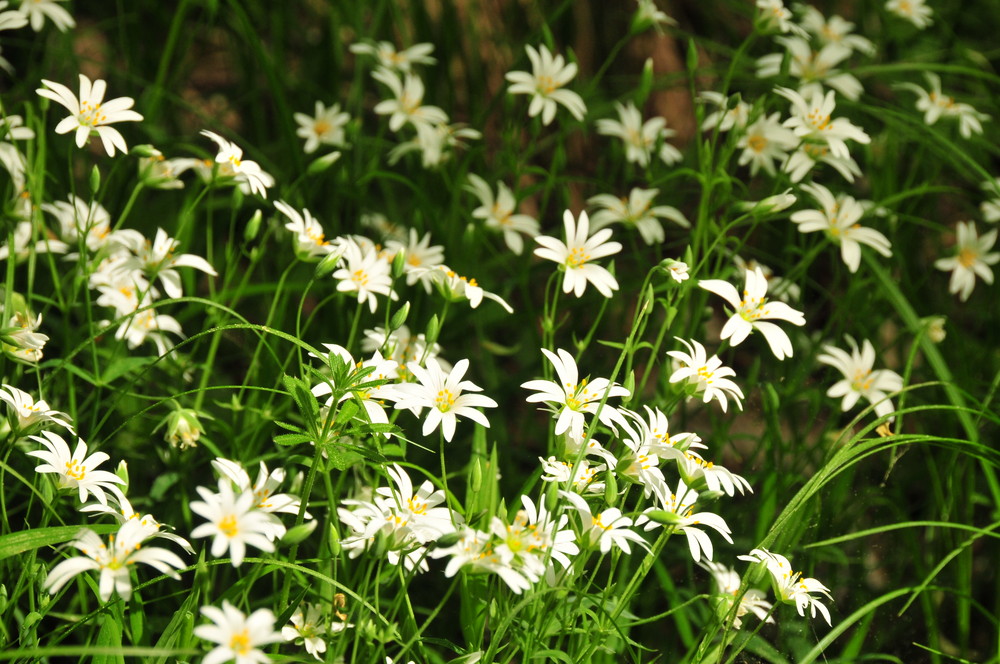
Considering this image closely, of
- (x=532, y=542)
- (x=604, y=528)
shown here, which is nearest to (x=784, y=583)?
(x=604, y=528)

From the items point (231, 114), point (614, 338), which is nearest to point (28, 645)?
point (614, 338)

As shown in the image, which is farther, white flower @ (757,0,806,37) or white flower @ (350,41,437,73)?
white flower @ (350,41,437,73)

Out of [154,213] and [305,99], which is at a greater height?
[305,99]

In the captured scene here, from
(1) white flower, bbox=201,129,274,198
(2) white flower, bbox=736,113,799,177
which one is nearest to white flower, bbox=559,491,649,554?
(1) white flower, bbox=201,129,274,198

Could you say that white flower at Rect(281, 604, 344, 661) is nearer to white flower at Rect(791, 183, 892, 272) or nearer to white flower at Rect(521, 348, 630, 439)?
white flower at Rect(521, 348, 630, 439)

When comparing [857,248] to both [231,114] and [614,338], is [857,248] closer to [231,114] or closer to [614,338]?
[614,338]

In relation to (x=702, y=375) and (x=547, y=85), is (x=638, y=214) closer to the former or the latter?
(x=547, y=85)
